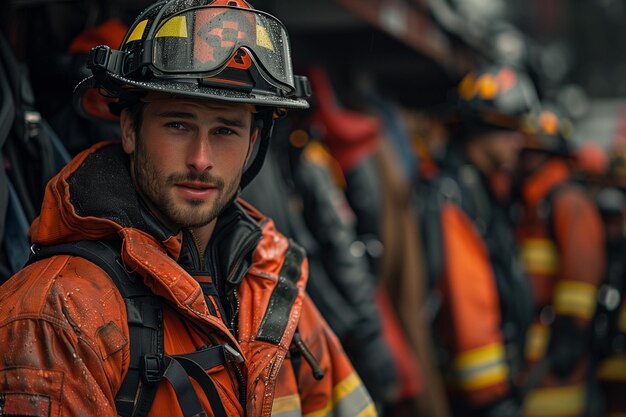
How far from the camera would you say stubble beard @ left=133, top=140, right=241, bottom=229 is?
2053 millimetres

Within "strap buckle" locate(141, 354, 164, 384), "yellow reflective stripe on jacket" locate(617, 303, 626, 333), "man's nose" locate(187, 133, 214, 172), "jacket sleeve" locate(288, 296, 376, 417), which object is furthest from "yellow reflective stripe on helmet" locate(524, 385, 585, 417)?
"strap buckle" locate(141, 354, 164, 384)

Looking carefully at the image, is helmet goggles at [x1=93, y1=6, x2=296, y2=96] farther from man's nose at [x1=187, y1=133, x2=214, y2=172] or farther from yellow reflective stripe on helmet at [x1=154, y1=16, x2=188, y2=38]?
man's nose at [x1=187, y1=133, x2=214, y2=172]

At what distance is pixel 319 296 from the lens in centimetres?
390

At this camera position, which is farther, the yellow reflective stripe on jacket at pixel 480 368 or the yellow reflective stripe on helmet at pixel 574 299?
the yellow reflective stripe on helmet at pixel 574 299

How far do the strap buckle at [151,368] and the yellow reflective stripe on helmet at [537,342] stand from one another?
431cm

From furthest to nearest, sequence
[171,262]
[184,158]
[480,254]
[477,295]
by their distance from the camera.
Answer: [480,254] < [477,295] < [184,158] < [171,262]

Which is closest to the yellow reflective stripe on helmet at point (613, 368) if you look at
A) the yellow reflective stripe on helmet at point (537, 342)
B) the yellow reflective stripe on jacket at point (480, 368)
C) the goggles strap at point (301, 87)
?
the yellow reflective stripe on helmet at point (537, 342)

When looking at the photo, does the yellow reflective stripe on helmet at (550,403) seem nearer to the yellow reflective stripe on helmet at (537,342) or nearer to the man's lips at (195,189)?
the yellow reflective stripe on helmet at (537,342)

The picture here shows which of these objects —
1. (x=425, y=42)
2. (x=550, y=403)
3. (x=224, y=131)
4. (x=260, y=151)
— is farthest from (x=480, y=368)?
(x=224, y=131)

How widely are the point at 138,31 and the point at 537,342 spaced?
4.50 m

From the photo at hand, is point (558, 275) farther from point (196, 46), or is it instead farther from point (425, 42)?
point (196, 46)

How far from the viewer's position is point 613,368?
629cm

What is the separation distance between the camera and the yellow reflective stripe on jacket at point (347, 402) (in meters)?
2.46

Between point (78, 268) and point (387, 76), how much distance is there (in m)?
5.10
